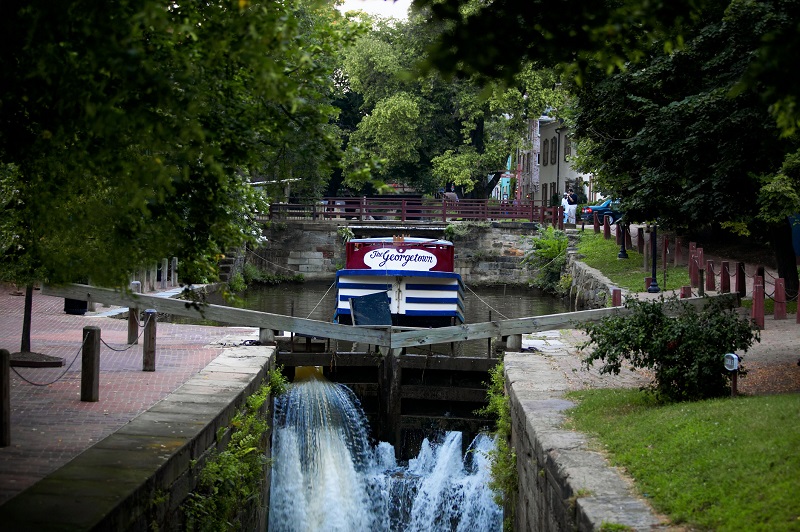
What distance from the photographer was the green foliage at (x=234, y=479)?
29.9ft

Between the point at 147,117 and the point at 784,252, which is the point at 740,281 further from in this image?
the point at 147,117

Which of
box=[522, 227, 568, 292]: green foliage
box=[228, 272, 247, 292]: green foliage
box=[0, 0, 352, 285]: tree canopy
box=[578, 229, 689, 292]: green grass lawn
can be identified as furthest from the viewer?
box=[522, 227, 568, 292]: green foliage

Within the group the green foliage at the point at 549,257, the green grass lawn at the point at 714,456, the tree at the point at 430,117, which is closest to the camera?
the green grass lawn at the point at 714,456

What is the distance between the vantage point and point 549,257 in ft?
129

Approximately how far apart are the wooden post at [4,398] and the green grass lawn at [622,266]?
18301mm

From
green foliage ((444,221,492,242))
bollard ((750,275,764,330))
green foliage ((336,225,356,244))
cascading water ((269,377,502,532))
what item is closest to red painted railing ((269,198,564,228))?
green foliage ((444,221,492,242))

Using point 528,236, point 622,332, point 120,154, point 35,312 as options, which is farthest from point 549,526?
point 528,236

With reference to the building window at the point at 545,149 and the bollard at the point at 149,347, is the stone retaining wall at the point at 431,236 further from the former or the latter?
the bollard at the point at 149,347

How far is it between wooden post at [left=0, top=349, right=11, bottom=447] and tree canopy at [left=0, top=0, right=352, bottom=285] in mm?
852

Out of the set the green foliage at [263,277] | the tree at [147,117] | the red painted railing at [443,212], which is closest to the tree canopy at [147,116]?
the tree at [147,117]

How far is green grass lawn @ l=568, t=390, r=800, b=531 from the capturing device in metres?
6.31

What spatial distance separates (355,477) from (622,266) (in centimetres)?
1777

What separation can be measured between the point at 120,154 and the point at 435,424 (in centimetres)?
1020

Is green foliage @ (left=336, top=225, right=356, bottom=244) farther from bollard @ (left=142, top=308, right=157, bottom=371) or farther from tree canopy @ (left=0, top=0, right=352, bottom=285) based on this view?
tree canopy @ (left=0, top=0, right=352, bottom=285)
